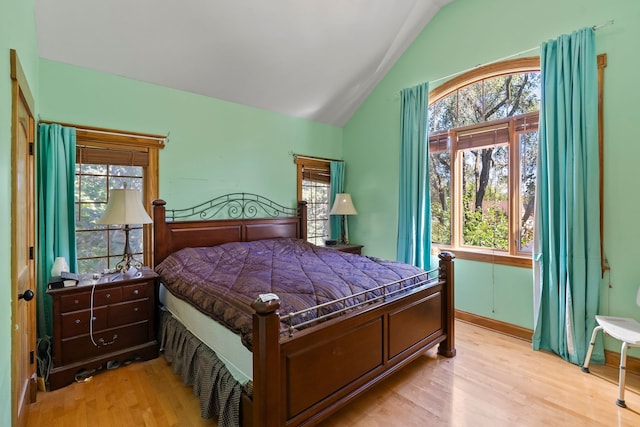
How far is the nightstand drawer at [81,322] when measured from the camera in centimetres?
228

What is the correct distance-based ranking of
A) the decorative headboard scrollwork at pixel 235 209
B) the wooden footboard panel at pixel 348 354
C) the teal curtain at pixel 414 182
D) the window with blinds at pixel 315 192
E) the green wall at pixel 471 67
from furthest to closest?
the window with blinds at pixel 315 192
the teal curtain at pixel 414 182
the decorative headboard scrollwork at pixel 235 209
the green wall at pixel 471 67
the wooden footboard panel at pixel 348 354

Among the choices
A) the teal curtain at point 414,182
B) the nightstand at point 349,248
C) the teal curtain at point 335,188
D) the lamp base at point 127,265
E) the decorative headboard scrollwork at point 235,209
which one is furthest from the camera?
the teal curtain at point 335,188

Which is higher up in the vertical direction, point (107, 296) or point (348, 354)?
point (107, 296)

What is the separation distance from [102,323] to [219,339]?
1.25 m

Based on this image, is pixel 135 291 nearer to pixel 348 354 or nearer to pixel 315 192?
pixel 348 354

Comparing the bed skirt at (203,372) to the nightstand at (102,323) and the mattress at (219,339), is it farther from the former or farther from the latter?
the nightstand at (102,323)

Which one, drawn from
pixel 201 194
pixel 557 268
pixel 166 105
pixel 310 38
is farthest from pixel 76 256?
pixel 557 268

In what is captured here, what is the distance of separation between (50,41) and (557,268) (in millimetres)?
4860

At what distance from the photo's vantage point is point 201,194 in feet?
A: 11.8

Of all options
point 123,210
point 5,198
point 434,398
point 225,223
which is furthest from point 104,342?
point 434,398

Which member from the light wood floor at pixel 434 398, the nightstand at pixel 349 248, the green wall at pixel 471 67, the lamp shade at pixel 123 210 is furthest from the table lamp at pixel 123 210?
the green wall at pixel 471 67

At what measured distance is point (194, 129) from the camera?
3.53 metres

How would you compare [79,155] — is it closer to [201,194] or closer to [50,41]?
[50,41]

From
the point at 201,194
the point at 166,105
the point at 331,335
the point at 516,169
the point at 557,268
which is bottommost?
the point at 331,335
